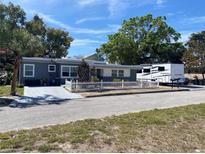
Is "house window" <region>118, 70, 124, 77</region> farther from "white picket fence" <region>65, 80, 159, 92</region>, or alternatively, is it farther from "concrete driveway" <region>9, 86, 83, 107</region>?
"concrete driveway" <region>9, 86, 83, 107</region>

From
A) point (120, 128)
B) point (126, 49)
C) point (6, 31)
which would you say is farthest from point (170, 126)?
point (126, 49)

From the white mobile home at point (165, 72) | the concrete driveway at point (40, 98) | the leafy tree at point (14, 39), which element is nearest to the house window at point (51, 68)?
the leafy tree at point (14, 39)

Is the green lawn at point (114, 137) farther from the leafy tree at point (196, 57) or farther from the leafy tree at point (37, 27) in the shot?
the leafy tree at point (37, 27)

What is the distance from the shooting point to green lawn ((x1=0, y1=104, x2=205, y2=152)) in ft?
17.8

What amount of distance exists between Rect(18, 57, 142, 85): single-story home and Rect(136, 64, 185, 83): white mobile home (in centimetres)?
351

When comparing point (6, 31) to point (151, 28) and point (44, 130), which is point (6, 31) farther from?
point (151, 28)

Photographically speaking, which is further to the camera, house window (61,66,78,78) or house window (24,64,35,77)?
house window (61,66,78,78)

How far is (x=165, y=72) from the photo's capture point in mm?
30000

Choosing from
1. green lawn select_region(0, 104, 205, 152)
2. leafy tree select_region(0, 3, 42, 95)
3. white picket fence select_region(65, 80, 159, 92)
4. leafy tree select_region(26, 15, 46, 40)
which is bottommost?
green lawn select_region(0, 104, 205, 152)

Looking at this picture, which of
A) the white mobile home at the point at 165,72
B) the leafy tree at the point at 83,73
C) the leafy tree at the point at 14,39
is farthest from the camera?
the white mobile home at the point at 165,72

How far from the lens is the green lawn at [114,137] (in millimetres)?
5430

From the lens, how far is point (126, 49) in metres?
41.6

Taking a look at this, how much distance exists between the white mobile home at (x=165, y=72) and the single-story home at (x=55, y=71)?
11.5ft

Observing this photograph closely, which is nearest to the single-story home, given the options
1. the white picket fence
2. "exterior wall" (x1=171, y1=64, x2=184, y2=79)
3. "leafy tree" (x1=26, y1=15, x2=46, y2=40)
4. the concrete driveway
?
the white picket fence
